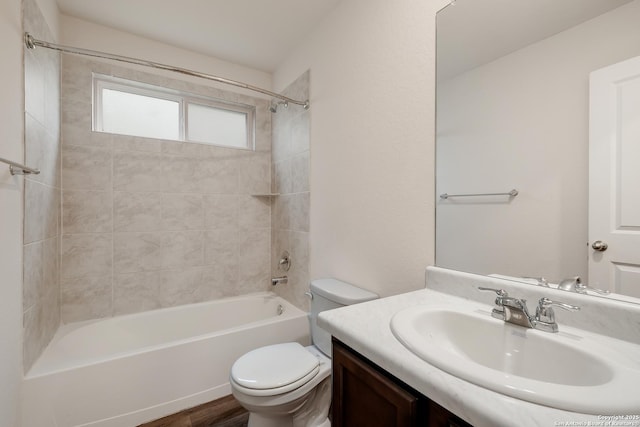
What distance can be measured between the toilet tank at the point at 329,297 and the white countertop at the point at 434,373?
445 millimetres

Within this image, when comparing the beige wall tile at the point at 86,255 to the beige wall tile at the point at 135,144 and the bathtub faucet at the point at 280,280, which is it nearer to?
the beige wall tile at the point at 135,144

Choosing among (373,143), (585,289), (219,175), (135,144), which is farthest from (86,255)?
(585,289)

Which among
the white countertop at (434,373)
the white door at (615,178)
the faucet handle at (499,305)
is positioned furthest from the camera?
the faucet handle at (499,305)

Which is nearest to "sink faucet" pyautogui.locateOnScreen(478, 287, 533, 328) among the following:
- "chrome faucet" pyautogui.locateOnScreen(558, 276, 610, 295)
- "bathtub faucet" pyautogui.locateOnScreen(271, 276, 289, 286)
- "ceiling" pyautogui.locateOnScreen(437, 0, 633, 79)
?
"chrome faucet" pyautogui.locateOnScreen(558, 276, 610, 295)

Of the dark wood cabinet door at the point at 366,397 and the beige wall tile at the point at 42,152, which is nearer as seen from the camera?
the dark wood cabinet door at the point at 366,397

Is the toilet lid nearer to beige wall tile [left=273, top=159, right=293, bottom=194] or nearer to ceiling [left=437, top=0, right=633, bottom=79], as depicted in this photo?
beige wall tile [left=273, top=159, right=293, bottom=194]

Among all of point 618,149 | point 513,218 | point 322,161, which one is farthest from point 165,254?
point 618,149

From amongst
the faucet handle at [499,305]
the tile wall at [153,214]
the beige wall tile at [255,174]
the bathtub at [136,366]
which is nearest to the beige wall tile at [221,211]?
the tile wall at [153,214]

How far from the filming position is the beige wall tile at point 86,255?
188 centimetres

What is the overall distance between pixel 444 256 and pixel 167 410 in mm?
1785

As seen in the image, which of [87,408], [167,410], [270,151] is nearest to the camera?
[87,408]

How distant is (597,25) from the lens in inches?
31.0

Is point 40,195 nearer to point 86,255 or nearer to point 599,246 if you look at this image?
point 86,255

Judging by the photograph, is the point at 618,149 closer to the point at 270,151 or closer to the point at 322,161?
the point at 322,161
